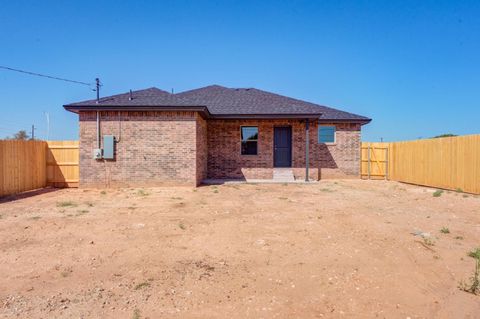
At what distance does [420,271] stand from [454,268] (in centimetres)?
56

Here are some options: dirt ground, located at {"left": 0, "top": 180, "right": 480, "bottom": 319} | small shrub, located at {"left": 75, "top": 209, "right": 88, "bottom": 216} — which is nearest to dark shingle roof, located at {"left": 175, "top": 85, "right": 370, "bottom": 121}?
small shrub, located at {"left": 75, "top": 209, "right": 88, "bottom": 216}

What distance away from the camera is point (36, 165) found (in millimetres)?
12781

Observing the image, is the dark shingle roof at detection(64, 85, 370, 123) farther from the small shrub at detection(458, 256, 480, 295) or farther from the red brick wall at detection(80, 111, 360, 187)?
the small shrub at detection(458, 256, 480, 295)

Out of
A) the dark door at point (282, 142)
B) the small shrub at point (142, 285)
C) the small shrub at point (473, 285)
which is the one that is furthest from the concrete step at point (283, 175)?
the small shrub at point (142, 285)

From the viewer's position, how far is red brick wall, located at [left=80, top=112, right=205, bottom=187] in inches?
506

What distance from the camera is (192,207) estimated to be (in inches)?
342

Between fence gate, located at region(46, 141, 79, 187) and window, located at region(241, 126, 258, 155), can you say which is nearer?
fence gate, located at region(46, 141, 79, 187)

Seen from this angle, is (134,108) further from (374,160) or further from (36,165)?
(374,160)

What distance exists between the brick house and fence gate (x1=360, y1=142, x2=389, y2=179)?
64 centimetres

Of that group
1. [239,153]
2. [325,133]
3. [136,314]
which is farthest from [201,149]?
[136,314]

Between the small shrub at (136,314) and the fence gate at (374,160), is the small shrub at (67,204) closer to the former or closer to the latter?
the small shrub at (136,314)

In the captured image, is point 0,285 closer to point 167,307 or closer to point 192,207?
point 167,307

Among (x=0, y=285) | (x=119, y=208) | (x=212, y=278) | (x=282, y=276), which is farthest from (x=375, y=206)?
(x=0, y=285)

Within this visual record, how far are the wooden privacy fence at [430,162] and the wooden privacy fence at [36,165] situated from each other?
15417 mm
